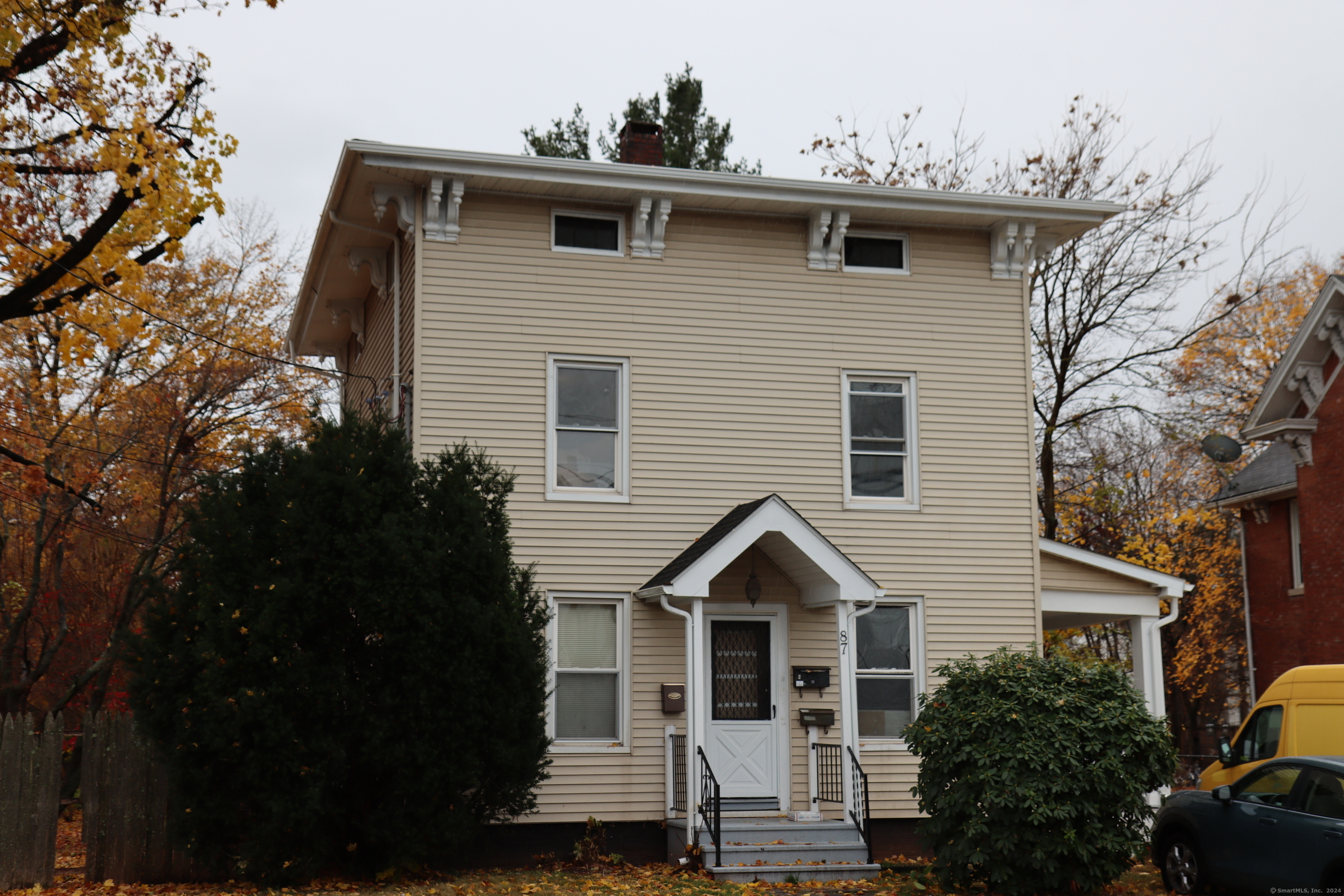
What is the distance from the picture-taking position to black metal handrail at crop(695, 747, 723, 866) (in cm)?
1274

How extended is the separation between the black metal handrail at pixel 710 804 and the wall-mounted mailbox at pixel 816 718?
1.51 meters

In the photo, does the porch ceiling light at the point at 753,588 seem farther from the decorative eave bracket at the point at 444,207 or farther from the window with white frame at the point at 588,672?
the decorative eave bracket at the point at 444,207

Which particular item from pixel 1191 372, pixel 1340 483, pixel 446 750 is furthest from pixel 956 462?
pixel 1191 372

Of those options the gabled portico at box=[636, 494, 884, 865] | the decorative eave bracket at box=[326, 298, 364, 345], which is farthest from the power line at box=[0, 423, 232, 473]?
the gabled portico at box=[636, 494, 884, 865]

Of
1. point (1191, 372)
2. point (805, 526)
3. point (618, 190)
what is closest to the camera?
point (805, 526)

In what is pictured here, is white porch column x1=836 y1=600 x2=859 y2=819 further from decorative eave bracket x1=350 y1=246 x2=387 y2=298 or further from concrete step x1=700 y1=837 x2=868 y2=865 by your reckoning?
decorative eave bracket x1=350 y1=246 x2=387 y2=298

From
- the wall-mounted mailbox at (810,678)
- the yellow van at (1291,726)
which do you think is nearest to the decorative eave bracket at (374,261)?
the wall-mounted mailbox at (810,678)

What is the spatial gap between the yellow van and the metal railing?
3.97 meters

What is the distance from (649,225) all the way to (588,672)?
5.63 metres

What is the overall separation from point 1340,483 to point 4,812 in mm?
22392

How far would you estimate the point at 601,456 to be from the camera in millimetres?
14898

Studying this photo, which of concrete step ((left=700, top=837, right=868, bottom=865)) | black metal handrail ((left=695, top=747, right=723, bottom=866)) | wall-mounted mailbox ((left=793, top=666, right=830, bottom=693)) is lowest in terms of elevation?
concrete step ((left=700, top=837, right=868, bottom=865))

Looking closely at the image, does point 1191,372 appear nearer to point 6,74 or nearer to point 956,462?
point 956,462

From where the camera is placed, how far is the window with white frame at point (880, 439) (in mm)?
15688
